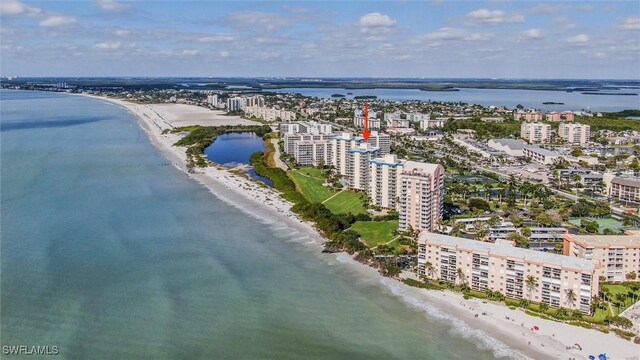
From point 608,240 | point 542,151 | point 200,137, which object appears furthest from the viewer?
point 200,137

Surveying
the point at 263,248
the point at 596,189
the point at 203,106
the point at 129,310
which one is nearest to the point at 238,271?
the point at 263,248

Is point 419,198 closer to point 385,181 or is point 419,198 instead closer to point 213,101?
point 385,181

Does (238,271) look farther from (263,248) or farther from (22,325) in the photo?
(22,325)

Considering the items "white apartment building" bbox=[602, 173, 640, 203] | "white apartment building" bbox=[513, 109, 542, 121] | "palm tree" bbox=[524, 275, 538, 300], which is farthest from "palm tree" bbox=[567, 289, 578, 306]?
"white apartment building" bbox=[513, 109, 542, 121]

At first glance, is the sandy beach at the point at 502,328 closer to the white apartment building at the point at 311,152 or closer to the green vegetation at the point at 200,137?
the white apartment building at the point at 311,152

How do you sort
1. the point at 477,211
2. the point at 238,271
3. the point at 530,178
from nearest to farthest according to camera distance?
the point at 238,271 < the point at 477,211 < the point at 530,178

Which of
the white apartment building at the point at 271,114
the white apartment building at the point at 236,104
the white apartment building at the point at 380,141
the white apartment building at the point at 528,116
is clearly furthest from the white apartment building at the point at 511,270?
the white apartment building at the point at 236,104

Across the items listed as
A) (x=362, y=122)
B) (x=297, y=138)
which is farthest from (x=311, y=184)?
(x=362, y=122)

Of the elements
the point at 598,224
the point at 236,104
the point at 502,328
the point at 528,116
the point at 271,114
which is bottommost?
the point at 502,328
